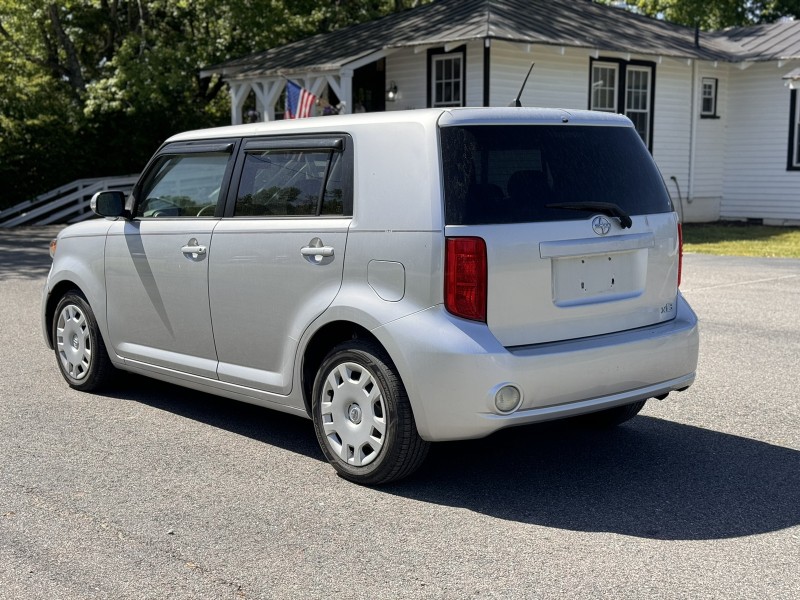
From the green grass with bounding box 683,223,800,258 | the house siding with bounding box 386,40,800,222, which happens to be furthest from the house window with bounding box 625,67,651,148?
the green grass with bounding box 683,223,800,258

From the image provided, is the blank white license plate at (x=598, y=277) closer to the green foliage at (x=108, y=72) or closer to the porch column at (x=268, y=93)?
the porch column at (x=268, y=93)

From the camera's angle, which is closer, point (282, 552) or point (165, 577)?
point (165, 577)

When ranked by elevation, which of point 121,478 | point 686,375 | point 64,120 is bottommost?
point 121,478

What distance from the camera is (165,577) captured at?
3889mm

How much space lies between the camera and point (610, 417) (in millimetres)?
5973

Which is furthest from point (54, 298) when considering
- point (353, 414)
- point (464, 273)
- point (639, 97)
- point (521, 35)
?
point (639, 97)

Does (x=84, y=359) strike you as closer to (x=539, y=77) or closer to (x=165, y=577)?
(x=165, y=577)

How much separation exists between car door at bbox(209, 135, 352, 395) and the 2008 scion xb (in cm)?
1

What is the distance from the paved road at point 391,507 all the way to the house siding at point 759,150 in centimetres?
1741

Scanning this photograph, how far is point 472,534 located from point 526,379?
737mm

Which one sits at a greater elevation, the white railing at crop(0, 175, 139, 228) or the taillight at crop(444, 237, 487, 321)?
the taillight at crop(444, 237, 487, 321)

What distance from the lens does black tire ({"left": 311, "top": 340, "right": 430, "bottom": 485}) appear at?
4.79m

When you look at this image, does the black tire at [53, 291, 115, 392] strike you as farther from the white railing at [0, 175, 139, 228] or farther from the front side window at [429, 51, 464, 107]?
the white railing at [0, 175, 139, 228]

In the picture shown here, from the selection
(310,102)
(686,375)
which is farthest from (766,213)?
(686,375)
